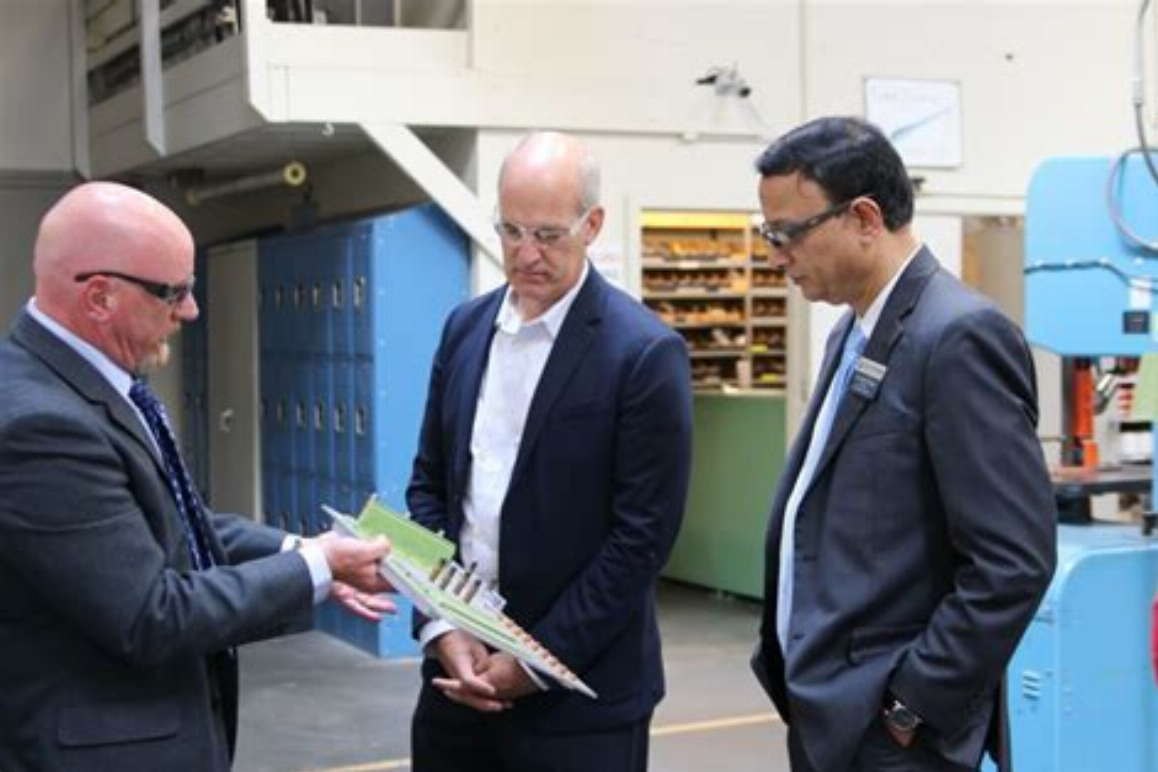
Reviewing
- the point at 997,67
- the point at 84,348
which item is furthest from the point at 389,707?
the point at 997,67

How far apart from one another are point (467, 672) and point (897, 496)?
0.78 m

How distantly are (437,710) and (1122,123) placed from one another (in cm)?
680

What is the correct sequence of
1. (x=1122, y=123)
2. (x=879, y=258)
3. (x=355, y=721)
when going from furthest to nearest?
(x=1122, y=123) < (x=355, y=721) < (x=879, y=258)

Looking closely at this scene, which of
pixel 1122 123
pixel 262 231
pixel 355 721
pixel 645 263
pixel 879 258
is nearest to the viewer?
pixel 879 258

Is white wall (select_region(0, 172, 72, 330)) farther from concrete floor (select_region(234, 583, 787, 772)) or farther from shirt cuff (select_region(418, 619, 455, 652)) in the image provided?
shirt cuff (select_region(418, 619, 455, 652))

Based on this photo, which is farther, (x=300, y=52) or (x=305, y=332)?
(x=305, y=332)

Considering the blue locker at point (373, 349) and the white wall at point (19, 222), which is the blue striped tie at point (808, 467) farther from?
the white wall at point (19, 222)

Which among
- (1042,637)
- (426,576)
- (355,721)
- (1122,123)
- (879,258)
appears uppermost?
(1122,123)

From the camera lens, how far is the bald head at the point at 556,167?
2514 millimetres

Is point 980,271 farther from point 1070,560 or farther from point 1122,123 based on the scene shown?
point 1070,560

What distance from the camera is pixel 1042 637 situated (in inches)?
141

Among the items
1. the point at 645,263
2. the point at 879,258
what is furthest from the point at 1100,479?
the point at 645,263

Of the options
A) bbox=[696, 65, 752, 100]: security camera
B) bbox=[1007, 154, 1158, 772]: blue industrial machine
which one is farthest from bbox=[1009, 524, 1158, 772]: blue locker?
bbox=[696, 65, 752, 100]: security camera

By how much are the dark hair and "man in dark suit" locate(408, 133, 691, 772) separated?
0.46 metres
